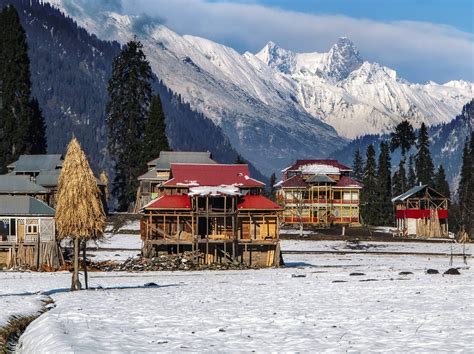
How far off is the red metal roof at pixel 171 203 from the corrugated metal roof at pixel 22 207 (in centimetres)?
901

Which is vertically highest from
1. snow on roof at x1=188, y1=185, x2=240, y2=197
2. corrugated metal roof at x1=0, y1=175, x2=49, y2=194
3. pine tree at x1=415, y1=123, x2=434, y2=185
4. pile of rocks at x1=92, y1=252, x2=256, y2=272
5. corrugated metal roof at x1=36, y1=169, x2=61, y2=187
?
pine tree at x1=415, y1=123, x2=434, y2=185

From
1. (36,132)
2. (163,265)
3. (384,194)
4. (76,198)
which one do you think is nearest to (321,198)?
(384,194)

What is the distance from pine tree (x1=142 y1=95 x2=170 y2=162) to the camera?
420ft

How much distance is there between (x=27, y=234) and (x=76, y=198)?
29546 millimetres

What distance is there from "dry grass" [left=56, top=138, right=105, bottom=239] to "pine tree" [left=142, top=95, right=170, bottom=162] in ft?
257

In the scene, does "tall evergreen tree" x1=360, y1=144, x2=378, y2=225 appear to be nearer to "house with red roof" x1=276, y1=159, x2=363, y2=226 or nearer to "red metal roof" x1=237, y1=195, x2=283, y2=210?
"house with red roof" x1=276, y1=159, x2=363, y2=226

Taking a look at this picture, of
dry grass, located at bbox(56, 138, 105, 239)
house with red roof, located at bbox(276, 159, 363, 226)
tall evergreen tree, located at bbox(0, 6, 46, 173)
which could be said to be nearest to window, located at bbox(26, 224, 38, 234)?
dry grass, located at bbox(56, 138, 105, 239)

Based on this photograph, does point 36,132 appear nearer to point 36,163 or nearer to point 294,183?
point 36,163

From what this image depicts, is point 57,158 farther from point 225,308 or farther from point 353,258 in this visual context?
point 225,308

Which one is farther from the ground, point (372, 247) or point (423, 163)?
point (423, 163)

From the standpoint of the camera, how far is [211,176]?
83.3 meters

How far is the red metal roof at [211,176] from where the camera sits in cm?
8238

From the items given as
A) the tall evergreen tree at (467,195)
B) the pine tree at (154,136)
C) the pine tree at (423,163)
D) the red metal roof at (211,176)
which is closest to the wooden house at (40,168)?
the pine tree at (154,136)

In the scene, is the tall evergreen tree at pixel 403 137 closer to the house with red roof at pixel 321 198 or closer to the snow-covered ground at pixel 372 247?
the house with red roof at pixel 321 198
